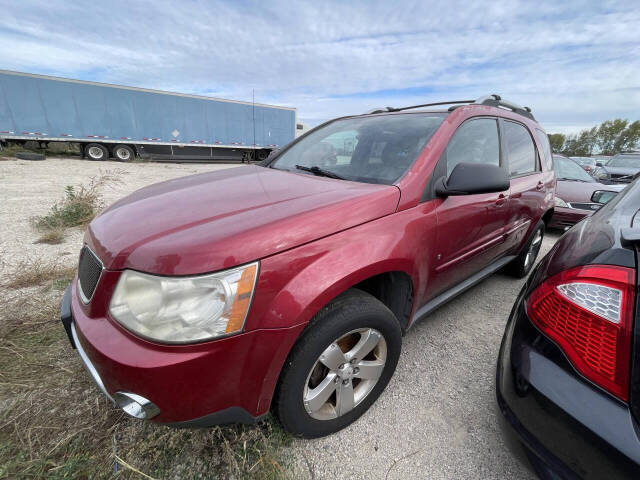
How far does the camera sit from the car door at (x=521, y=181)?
247cm

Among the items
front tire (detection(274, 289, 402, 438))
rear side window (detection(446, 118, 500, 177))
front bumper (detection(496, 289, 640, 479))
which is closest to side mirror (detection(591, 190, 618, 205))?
rear side window (detection(446, 118, 500, 177))

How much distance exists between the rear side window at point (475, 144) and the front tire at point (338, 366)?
3.49ft

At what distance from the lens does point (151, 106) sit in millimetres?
14797

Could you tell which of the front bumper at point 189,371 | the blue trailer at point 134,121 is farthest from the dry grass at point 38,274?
the blue trailer at point 134,121

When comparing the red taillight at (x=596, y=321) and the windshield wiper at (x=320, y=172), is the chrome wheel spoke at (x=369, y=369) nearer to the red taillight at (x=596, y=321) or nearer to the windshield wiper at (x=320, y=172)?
the red taillight at (x=596, y=321)

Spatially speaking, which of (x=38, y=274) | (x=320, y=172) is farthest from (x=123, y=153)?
(x=320, y=172)

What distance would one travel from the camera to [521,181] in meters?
2.58

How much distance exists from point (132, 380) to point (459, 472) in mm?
1449

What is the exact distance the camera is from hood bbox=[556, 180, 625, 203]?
17.2 ft

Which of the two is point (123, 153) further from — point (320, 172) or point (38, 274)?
point (320, 172)

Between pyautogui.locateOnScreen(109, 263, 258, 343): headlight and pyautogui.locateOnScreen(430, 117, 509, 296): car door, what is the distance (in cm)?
118

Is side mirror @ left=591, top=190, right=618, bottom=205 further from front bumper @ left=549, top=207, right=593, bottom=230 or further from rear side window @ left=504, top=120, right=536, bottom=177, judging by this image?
front bumper @ left=549, top=207, right=593, bottom=230

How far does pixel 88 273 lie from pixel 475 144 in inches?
95.8

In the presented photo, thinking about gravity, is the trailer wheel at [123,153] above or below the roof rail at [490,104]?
below
